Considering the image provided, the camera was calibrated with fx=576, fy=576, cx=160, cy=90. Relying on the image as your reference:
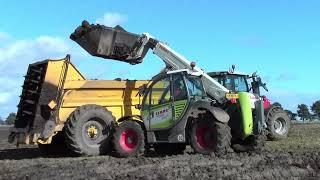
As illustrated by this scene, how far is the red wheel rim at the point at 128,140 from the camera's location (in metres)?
13.6

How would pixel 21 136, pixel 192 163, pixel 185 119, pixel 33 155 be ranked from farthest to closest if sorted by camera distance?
1. pixel 33 155
2. pixel 21 136
3. pixel 185 119
4. pixel 192 163

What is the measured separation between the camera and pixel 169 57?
15.1m

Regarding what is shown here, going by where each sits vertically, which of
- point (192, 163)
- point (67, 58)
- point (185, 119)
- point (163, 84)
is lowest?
point (192, 163)

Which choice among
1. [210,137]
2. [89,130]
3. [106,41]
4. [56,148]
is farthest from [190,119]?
[56,148]

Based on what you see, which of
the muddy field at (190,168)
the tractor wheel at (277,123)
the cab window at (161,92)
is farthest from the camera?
the tractor wheel at (277,123)

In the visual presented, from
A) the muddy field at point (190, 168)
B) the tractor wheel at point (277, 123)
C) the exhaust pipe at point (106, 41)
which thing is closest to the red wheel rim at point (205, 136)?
the muddy field at point (190, 168)

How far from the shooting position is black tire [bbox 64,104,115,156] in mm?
14531

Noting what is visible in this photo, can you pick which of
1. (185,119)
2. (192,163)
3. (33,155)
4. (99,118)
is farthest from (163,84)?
(33,155)

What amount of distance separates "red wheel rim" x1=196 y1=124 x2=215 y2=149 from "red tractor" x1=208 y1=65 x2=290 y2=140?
5097 millimetres

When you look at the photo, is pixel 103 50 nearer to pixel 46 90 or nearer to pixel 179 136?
pixel 46 90

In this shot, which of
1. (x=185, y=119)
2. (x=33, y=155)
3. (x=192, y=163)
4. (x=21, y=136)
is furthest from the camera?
(x=33, y=155)

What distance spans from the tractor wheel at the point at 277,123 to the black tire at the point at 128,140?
18.1ft

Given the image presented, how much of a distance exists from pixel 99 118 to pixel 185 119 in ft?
10.1

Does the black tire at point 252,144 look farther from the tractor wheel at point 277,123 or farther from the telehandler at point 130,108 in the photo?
the tractor wheel at point 277,123
